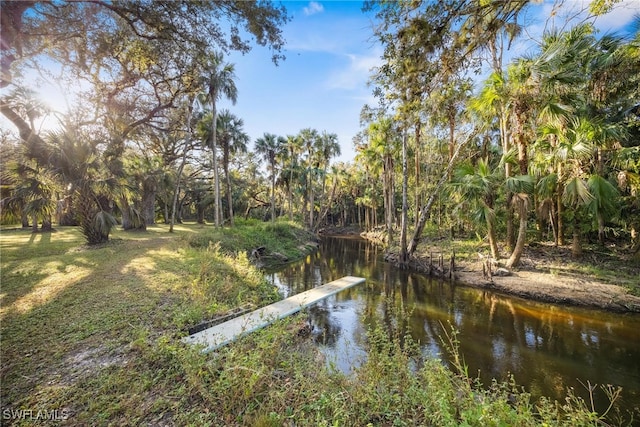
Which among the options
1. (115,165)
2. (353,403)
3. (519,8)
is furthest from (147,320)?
(115,165)

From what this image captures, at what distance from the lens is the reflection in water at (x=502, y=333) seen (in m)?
5.43

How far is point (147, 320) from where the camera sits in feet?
16.9

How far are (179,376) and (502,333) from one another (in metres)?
8.23

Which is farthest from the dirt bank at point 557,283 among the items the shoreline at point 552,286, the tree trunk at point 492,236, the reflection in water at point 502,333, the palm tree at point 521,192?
the palm tree at point 521,192

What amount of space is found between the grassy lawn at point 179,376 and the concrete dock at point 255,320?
35cm

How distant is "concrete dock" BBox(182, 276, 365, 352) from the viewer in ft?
16.1

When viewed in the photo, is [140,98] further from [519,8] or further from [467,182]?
[467,182]

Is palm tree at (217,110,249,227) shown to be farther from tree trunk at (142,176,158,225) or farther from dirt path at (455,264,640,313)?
dirt path at (455,264,640,313)

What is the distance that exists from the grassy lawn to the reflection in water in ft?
3.39

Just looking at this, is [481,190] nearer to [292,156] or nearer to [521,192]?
[521,192]

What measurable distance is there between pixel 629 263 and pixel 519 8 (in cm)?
1316

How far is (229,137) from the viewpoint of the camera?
74.8 ft

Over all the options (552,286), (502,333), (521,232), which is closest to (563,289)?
(552,286)

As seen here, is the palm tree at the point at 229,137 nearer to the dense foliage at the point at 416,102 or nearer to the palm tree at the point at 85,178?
the dense foliage at the point at 416,102
